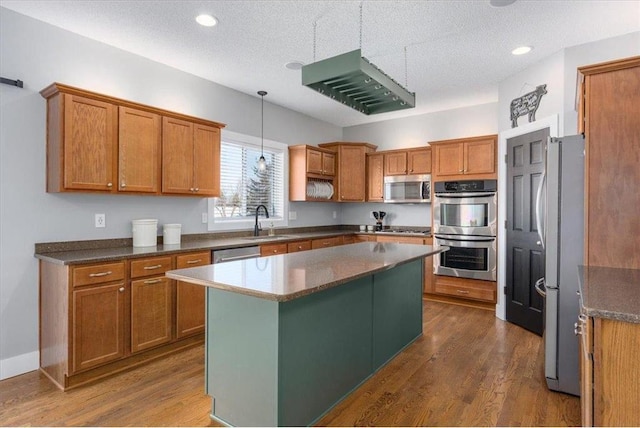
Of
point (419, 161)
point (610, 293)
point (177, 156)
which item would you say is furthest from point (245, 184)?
point (610, 293)

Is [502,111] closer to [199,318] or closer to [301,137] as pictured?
[301,137]

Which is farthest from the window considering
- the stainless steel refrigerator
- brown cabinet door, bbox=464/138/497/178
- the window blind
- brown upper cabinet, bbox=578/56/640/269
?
brown upper cabinet, bbox=578/56/640/269

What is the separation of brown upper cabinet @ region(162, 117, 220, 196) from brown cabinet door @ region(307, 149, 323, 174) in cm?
168

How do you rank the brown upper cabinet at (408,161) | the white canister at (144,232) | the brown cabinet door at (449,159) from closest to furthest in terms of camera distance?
Answer: 1. the white canister at (144,232)
2. the brown cabinet door at (449,159)
3. the brown upper cabinet at (408,161)

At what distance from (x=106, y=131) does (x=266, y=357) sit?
2357 millimetres

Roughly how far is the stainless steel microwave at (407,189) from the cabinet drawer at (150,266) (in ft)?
12.0

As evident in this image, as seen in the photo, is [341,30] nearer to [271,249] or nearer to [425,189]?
[271,249]

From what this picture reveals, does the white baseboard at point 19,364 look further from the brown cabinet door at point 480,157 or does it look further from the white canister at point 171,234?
the brown cabinet door at point 480,157

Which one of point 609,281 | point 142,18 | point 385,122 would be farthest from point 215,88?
point 609,281

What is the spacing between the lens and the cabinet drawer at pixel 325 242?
4980mm

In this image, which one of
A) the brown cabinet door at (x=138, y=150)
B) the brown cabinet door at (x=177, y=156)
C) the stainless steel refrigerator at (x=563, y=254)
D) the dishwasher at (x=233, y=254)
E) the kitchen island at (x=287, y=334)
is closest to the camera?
the kitchen island at (x=287, y=334)

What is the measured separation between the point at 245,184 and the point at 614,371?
163 inches

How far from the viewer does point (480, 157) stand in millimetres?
4625

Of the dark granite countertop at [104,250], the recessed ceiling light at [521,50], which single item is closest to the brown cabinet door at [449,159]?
the recessed ceiling light at [521,50]
